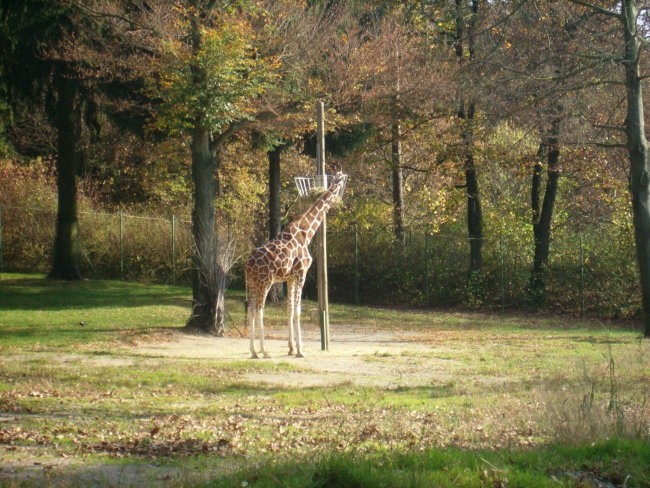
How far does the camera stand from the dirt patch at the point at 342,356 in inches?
631

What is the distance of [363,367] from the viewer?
58.2 ft

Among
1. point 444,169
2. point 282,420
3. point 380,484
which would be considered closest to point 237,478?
point 380,484

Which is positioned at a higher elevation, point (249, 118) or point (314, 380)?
point (249, 118)

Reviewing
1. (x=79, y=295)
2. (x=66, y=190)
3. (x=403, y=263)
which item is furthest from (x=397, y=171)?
(x=79, y=295)

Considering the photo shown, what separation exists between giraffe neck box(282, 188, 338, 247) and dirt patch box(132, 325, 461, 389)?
2.48 meters

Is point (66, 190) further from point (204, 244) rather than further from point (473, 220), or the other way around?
point (473, 220)

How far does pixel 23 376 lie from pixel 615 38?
16.0 m

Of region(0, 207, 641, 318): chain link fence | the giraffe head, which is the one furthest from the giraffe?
region(0, 207, 641, 318): chain link fence

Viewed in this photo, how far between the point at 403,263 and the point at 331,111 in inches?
414

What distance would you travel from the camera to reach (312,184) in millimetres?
21047

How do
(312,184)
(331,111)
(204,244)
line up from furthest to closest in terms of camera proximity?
(331,111) → (204,244) → (312,184)

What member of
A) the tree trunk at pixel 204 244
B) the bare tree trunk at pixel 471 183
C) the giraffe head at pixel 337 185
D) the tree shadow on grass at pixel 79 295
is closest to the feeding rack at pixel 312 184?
the giraffe head at pixel 337 185

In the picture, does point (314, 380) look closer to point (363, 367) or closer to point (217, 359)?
point (363, 367)

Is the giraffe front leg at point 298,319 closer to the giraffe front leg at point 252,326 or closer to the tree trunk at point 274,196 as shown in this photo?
the giraffe front leg at point 252,326
